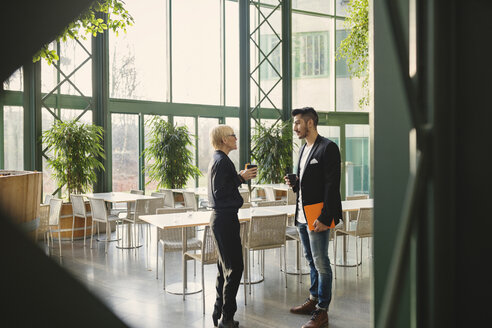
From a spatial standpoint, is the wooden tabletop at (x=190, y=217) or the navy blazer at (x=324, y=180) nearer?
the navy blazer at (x=324, y=180)

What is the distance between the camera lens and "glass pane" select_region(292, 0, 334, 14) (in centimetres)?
1310

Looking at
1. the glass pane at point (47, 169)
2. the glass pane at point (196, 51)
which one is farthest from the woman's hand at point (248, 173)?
the glass pane at point (196, 51)

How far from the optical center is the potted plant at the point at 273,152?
37.4 feet

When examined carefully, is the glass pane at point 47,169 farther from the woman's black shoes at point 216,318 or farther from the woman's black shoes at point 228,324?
the woman's black shoes at point 228,324

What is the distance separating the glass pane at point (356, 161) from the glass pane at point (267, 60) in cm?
252

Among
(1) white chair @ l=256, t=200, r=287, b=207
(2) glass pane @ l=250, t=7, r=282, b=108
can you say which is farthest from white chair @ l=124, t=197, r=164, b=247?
(2) glass pane @ l=250, t=7, r=282, b=108

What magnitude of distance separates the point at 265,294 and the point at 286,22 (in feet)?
32.1

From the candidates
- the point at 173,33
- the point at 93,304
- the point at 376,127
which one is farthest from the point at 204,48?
the point at 93,304

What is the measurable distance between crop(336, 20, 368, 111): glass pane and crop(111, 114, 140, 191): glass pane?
253 inches

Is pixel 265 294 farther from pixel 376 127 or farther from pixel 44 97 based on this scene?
pixel 44 97

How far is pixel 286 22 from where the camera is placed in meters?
12.8

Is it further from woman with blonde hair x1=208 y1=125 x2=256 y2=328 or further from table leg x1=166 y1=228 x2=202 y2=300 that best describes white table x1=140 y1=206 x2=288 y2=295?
woman with blonde hair x1=208 y1=125 x2=256 y2=328

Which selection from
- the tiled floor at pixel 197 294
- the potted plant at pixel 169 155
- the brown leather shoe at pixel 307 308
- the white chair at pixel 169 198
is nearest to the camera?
the tiled floor at pixel 197 294

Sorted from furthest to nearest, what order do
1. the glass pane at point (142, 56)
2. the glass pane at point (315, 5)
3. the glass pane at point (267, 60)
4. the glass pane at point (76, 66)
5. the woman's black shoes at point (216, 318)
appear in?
the glass pane at point (315, 5), the glass pane at point (267, 60), the glass pane at point (142, 56), the glass pane at point (76, 66), the woman's black shoes at point (216, 318)
